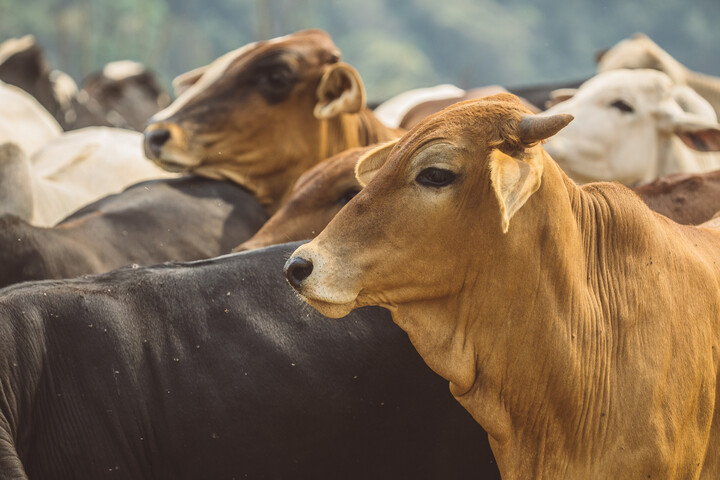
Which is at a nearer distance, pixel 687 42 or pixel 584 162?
pixel 584 162

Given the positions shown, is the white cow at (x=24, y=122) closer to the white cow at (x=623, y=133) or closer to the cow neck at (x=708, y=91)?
the white cow at (x=623, y=133)

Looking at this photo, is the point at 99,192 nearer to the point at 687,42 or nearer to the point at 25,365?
the point at 25,365

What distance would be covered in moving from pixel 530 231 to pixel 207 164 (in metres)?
3.02

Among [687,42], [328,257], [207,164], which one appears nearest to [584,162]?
[207,164]

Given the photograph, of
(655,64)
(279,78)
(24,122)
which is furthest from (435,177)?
(24,122)

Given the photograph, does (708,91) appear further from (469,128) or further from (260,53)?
(469,128)

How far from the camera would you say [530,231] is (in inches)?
90.8

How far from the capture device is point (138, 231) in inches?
176

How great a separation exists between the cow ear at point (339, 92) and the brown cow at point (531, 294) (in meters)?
2.43

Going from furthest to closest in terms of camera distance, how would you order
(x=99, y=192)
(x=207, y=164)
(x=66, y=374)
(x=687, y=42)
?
(x=687, y=42) < (x=99, y=192) < (x=207, y=164) < (x=66, y=374)

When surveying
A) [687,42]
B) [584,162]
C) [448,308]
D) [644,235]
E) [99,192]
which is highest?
[644,235]

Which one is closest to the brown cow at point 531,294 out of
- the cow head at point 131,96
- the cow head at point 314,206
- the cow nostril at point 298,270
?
the cow nostril at point 298,270

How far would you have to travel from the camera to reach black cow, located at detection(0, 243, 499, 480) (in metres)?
2.62

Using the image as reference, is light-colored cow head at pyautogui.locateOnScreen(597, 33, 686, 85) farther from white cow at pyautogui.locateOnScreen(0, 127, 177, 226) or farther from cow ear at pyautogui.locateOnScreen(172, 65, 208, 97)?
white cow at pyautogui.locateOnScreen(0, 127, 177, 226)
